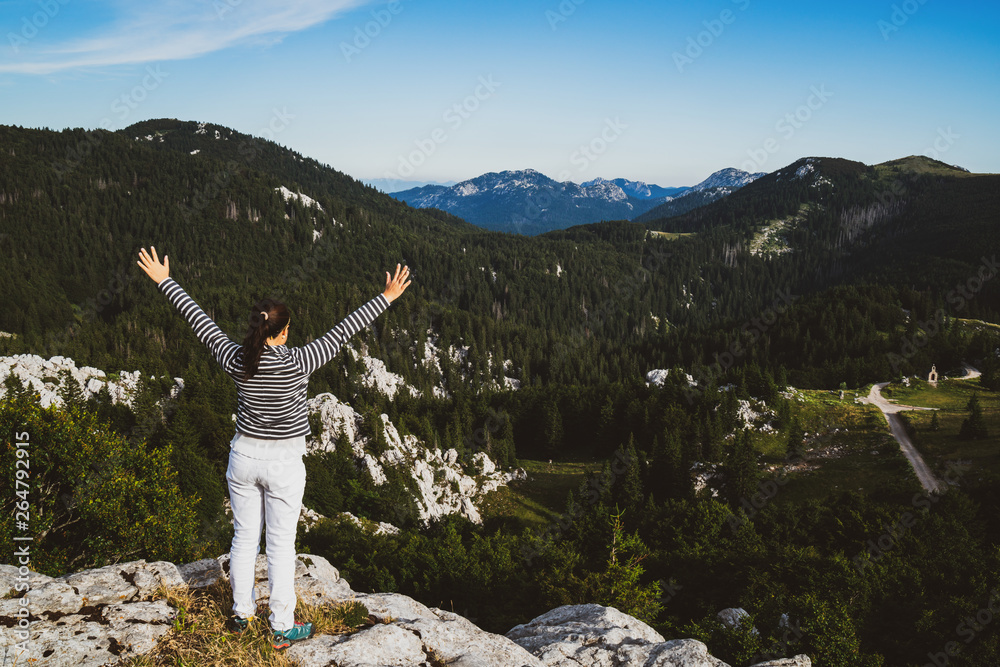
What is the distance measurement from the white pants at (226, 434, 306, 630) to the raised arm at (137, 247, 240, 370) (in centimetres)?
125

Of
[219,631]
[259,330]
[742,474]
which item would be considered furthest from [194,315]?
[742,474]

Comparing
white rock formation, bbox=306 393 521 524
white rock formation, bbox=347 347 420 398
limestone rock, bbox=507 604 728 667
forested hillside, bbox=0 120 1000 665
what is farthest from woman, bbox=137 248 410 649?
white rock formation, bbox=347 347 420 398

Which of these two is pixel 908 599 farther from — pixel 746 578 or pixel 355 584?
pixel 355 584

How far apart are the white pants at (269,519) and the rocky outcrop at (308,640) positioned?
0.94 m

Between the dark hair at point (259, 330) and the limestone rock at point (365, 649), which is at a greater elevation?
the dark hair at point (259, 330)

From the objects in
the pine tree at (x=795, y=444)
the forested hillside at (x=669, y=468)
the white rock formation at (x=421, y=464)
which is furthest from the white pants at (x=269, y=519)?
the pine tree at (x=795, y=444)

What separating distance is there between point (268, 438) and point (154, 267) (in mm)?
3334

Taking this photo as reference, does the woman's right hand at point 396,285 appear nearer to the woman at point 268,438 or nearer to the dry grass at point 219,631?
the woman at point 268,438

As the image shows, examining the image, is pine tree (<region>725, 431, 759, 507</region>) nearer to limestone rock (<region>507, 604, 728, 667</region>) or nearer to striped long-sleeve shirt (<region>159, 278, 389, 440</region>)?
limestone rock (<region>507, 604, 728, 667</region>)

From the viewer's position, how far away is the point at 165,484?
76.9 ft

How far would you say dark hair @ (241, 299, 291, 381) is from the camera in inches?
271

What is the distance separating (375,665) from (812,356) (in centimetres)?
14214

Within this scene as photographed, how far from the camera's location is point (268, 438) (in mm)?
7258

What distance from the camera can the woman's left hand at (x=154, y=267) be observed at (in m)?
7.76
